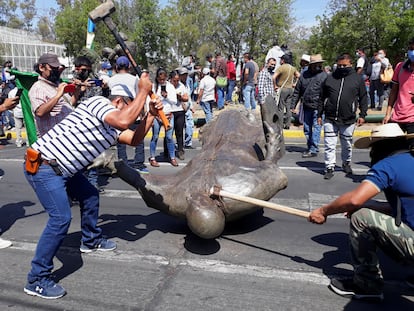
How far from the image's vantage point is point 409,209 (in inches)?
117

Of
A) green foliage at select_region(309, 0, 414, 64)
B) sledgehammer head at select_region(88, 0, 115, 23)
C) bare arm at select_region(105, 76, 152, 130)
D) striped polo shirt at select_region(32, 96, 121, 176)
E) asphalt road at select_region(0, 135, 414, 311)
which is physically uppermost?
green foliage at select_region(309, 0, 414, 64)

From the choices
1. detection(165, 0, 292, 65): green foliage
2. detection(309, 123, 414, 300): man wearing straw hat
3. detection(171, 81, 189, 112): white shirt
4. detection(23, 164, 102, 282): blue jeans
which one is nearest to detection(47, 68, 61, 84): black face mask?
detection(23, 164, 102, 282): blue jeans

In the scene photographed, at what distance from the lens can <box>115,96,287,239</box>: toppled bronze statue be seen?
3936mm

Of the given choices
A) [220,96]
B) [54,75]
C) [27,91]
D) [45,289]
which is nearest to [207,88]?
[220,96]

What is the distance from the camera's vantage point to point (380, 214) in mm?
3123

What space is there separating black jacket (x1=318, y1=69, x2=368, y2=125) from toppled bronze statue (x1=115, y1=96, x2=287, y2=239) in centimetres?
203

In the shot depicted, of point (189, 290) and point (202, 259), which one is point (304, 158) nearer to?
point (202, 259)

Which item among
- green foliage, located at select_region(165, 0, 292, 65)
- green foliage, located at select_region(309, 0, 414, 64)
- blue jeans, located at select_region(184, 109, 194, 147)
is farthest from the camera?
green foliage, located at select_region(165, 0, 292, 65)

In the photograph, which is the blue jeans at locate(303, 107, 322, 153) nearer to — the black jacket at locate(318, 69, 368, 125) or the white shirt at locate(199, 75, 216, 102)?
the black jacket at locate(318, 69, 368, 125)

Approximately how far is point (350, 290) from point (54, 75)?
3649 millimetres

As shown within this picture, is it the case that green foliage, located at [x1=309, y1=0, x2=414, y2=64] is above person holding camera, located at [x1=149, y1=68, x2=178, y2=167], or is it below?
above

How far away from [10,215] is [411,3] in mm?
31610

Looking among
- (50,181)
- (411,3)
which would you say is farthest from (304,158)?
(411,3)

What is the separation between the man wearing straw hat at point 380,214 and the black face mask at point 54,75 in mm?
3063
